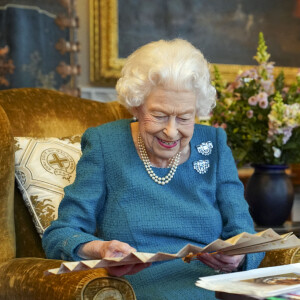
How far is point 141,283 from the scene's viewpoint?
184 cm

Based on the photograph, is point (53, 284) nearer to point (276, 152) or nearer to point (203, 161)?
point (203, 161)

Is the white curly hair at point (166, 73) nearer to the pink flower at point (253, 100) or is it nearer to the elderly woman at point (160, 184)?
the elderly woman at point (160, 184)

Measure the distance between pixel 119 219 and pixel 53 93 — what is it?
947mm

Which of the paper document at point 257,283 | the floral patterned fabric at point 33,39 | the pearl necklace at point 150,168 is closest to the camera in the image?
the paper document at point 257,283

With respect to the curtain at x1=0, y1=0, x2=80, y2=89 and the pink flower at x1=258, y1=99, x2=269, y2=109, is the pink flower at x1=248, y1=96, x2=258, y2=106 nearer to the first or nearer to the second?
the pink flower at x1=258, y1=99, x2=269, y2=109

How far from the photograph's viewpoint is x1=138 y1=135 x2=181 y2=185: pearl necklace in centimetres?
198

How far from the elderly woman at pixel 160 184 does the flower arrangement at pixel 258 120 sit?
28.4 inches

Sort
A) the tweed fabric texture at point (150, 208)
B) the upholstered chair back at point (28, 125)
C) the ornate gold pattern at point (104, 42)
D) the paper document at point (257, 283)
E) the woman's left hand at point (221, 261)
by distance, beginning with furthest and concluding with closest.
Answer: the ornate gold pattern at point (104, 42)
the upholstered chair back at point (28, 125)
the tweed fabric texture at point (150, 208)
the woman's left hand at point (221, 261)
the paper document at point (257, 283)

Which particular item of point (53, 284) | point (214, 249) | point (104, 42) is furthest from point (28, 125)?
point (104, 42)

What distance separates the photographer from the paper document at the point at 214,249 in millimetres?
1317

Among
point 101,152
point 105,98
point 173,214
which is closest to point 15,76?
point 105,98

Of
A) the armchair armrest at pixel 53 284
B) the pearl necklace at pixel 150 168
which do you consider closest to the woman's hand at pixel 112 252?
the armchair armrest at pixel 53 284

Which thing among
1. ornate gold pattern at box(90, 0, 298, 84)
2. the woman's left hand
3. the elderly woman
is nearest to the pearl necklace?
the elderly woman

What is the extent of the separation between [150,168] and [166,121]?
0.19 m
